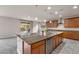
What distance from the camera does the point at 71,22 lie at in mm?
8117

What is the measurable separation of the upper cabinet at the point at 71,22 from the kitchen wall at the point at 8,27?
5.33 meters

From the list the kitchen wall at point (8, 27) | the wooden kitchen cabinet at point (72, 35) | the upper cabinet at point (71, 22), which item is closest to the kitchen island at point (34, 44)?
the wooden kitchen cabinet at point (72, 35)

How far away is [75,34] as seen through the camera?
7.42 m

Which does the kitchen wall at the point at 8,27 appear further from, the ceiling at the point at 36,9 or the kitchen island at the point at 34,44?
the kitchen island at the point at 34,44

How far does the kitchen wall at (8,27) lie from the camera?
8.59 m

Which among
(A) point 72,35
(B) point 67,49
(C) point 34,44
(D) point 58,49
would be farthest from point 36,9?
(A) point 72,35

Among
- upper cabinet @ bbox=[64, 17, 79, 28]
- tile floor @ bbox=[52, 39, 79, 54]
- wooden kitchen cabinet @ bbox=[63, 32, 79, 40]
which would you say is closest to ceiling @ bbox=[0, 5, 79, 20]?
upper cabinet @ bbox=[64, 17, 79, 28]

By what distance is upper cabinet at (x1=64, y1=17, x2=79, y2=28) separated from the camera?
7670mm

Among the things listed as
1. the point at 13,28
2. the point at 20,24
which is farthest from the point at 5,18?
the point at 20,24

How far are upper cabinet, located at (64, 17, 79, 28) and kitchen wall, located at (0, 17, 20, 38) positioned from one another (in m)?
5.33

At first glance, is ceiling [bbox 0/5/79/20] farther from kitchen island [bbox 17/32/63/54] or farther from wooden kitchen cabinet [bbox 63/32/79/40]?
wooden kitchen cabinet [bbox 63/32/79/40]

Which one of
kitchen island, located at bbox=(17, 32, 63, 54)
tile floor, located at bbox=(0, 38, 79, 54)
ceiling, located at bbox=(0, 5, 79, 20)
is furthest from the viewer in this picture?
ceiling, located at bbox=(0, 5, 79, 20)
